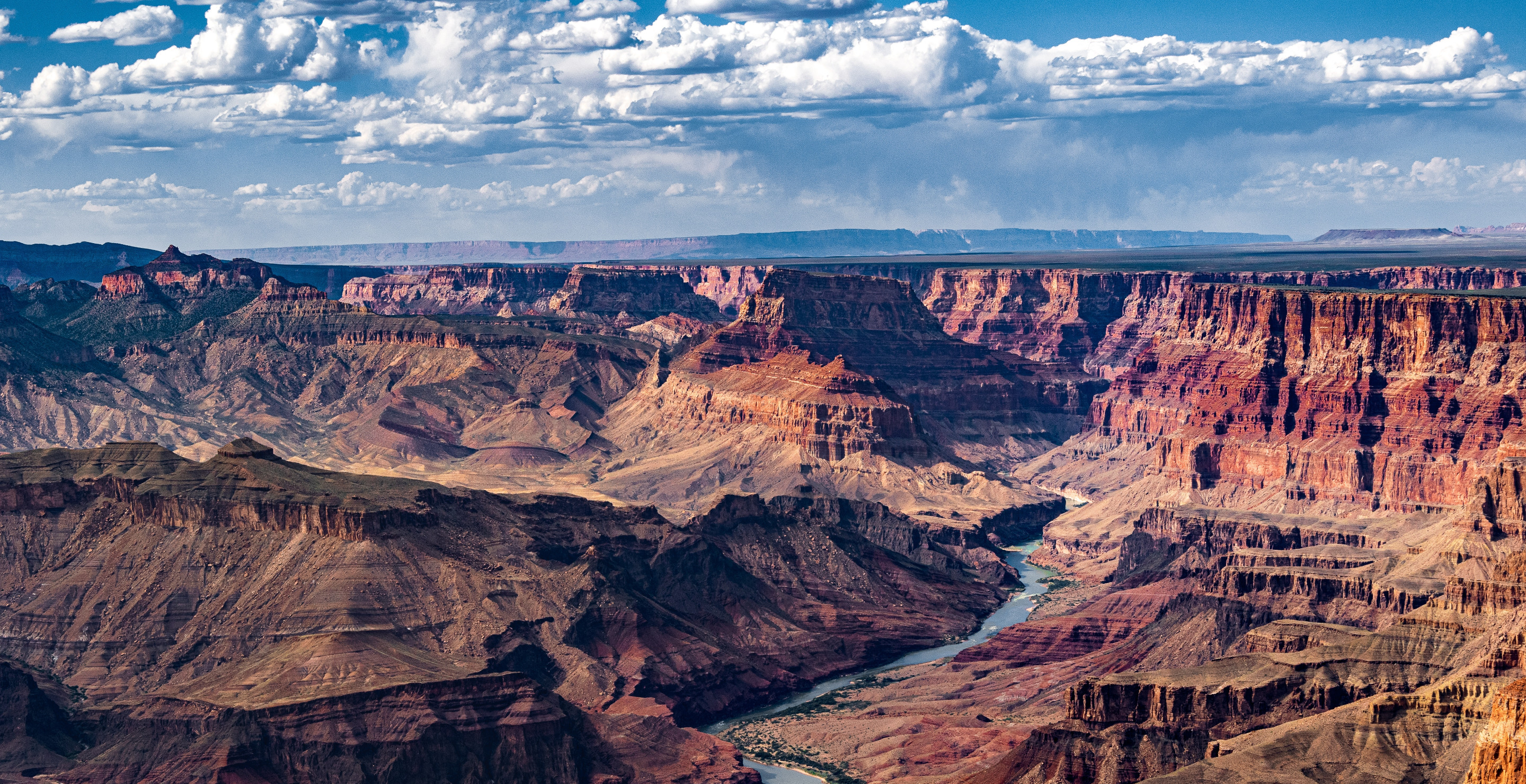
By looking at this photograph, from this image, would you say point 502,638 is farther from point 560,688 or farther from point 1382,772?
point 1382,772

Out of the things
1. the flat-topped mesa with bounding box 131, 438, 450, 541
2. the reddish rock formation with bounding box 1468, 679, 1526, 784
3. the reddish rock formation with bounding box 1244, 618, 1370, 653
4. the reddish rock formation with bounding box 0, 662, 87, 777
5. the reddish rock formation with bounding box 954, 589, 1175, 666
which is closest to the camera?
the reddish rock formation with bounding box 1468, 679, 1526, 784

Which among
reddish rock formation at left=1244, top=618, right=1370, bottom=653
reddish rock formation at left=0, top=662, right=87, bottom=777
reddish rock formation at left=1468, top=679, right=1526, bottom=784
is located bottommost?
reddish rock formation at left=0, top=662, right=87, bottom=777

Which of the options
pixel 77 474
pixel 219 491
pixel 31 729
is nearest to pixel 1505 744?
pixel 31 729

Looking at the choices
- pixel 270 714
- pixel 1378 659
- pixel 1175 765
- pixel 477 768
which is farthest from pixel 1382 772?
pixel 270 714

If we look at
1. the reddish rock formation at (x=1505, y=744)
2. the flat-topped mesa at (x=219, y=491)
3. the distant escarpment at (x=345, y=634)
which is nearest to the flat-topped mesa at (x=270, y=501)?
the flat-topped mesa at (x=219, y=491)

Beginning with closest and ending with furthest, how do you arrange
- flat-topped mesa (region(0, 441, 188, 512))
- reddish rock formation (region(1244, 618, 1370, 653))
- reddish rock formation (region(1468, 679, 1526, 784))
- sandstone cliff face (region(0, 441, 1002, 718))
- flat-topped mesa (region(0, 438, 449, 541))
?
1. reddish rock formation (region(1468, 679, 1526, 784))
2. reddish rock formation (region(1244, 618, 1370, 653))
3. sandstone cliff face (region(0, 441, 1002, 718))
4. flat-topped mesa (region(0, 438, 449, 541))
5. flat-topped mesa (region(0, 441, 188, 512))

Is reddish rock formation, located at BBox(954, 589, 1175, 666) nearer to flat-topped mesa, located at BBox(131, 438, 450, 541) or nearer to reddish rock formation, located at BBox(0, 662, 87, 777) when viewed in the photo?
flat-topped mesa, located at BBox(131, 438, 450, 541)

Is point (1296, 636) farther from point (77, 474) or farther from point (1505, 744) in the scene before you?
point (77, 474)

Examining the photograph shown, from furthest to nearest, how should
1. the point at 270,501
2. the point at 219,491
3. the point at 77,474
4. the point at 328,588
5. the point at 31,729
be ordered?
the point at 77,474 < the point at 219,491 < the point at 270,501 < the point at 328,588 < the point at 31,729

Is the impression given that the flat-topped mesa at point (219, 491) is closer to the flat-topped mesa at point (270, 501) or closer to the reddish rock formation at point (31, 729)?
the flat-topped mesa at point (270, 501)

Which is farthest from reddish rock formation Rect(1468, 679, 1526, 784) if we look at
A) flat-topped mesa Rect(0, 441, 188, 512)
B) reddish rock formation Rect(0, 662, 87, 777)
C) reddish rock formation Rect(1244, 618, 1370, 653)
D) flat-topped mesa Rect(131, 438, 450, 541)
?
A: flat-topped mesa Rect(0, 441, 188, 512)
